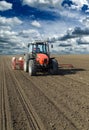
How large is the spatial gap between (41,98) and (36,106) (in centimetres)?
128

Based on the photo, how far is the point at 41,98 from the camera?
9.47 m

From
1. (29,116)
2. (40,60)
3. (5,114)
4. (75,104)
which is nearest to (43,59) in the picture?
(40,60)

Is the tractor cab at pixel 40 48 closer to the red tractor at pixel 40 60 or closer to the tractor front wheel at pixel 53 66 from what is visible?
the red tractor at pixel 40 60

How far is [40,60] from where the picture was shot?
1736cm

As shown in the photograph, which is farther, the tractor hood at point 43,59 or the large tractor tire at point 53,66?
the large tractor tire at point 53,66

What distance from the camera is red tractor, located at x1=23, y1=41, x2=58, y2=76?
17281 mm

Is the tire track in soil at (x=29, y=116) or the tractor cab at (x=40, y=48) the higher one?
the tractor cab at (x=40, y=48)

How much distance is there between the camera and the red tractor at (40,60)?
17.3 meters

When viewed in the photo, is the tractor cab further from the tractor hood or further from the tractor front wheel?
the tractor front wheel

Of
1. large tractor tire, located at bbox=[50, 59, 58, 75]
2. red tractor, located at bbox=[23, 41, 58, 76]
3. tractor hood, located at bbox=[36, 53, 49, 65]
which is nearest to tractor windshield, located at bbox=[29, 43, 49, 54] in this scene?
red tractor, located at bbox=[23, 41, 58, 76]

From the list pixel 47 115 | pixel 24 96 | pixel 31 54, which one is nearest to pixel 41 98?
pixel 24 96

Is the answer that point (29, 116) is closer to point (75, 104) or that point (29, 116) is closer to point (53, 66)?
point (75, 104)

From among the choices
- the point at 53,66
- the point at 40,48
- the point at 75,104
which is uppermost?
the point at 40,48

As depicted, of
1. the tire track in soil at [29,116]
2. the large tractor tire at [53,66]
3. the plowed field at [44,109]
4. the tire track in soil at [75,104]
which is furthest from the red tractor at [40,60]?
the tire track in soil at [29,116]
